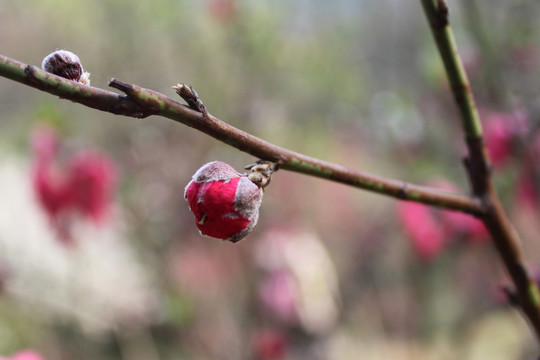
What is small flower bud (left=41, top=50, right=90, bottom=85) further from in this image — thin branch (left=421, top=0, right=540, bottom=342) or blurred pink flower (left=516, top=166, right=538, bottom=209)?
blurred pink flower (left=516, top=166, right=538, bottom=209)

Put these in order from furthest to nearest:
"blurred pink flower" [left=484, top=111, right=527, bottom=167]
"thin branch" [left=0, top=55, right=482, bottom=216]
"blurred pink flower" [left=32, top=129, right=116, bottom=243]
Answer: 1. "blurred pink flower" [left=32, top=129, right=116, bottom=243]
2. "blurred pink flower" [left=484, top=111, right=527, bottom=167]
3. "thin branch" [left=0, top=55, right=482, bottom=216]

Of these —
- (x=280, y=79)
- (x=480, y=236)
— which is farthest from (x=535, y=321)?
(x=280, y=79)

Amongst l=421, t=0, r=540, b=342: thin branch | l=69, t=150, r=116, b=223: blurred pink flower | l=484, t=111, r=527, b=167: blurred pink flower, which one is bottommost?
l=421, t=0, r=540, b=342: thin branch

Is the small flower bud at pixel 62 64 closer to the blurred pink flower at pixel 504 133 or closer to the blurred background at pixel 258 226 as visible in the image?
the blurred pink flower at pixel 504 133

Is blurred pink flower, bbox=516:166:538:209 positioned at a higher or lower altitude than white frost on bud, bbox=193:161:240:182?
→ higher

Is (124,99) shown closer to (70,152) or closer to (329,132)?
(70,152)

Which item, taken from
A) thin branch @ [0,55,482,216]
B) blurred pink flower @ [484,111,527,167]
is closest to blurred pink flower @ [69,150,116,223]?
blurred pink flower @ [484,111,527,167]

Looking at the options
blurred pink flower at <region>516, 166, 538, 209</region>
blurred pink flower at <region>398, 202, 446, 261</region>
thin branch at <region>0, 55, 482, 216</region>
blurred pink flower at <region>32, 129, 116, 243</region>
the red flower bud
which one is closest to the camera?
thin branch at <region>0, 55, 482, 216</region>

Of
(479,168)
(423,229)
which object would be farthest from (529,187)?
(479,168)
